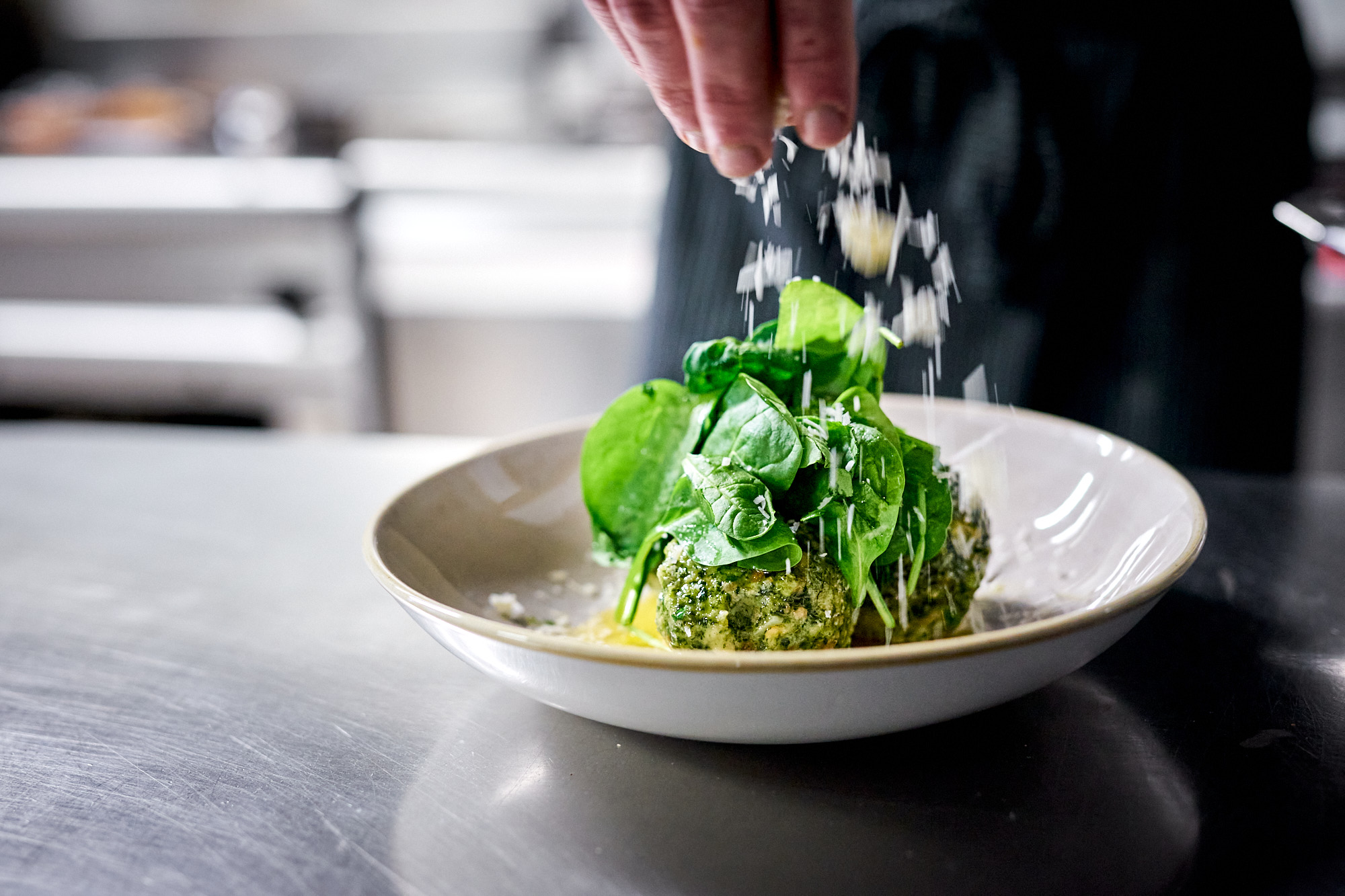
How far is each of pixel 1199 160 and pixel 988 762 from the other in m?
1.11

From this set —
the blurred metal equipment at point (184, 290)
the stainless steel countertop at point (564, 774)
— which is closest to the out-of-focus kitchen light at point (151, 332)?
the blurred metal equipment at point (184, 290)

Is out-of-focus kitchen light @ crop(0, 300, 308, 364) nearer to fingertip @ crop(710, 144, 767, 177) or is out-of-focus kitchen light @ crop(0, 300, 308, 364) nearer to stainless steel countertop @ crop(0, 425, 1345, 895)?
stainless steel countertop @ crop(0, 425, 1345, 895)

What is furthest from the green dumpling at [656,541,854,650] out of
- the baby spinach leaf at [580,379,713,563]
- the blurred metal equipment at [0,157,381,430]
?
the blurred metal equipment at [0,157,381,430]

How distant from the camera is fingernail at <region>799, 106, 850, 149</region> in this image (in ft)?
1.82

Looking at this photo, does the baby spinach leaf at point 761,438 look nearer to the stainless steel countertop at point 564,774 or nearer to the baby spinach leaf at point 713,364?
the baby spinach leaf at point 713,364

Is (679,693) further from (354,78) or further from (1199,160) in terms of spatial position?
(354,78)

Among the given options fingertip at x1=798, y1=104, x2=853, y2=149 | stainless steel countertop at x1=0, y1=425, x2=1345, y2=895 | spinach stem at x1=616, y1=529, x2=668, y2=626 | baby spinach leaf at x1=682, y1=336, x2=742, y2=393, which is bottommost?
stainless steel countertop at x1=0, y1=425, x2=1345, y2=895

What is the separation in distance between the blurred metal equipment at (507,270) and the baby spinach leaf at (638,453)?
6.08 ft

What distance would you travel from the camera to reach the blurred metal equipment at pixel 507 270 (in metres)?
2.62

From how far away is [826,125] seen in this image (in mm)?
555

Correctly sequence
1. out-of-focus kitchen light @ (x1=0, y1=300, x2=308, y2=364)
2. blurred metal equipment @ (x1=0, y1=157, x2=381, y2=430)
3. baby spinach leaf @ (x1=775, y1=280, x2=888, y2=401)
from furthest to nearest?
1. out-of-focus kitchen light @ (x1=0, y1=300, x2=308, y2=364)
2. blurred metal equipment @ (x1=0, y1=157, x2=381, y2=430)
3. baby spinach leaf @ (x1=775, y1=280, x2=888, y2=401)

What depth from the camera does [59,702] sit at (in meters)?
0.70

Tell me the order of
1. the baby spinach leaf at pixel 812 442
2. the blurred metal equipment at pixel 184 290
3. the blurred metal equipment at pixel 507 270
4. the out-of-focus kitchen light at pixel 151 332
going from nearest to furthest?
the baby spinach leaf at pixel 812 442 < the blurred metal equipment at pixel 507 270 < the blurred metal equipment at pixel 184 290 < the out-of-focus kitchen light at pixel 151 332

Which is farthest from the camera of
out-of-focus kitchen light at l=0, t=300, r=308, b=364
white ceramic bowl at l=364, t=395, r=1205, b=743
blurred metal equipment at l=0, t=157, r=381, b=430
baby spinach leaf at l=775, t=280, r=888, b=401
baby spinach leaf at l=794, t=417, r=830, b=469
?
out-of-focus kitchen light at l=0, t=300, r=308, b=364
